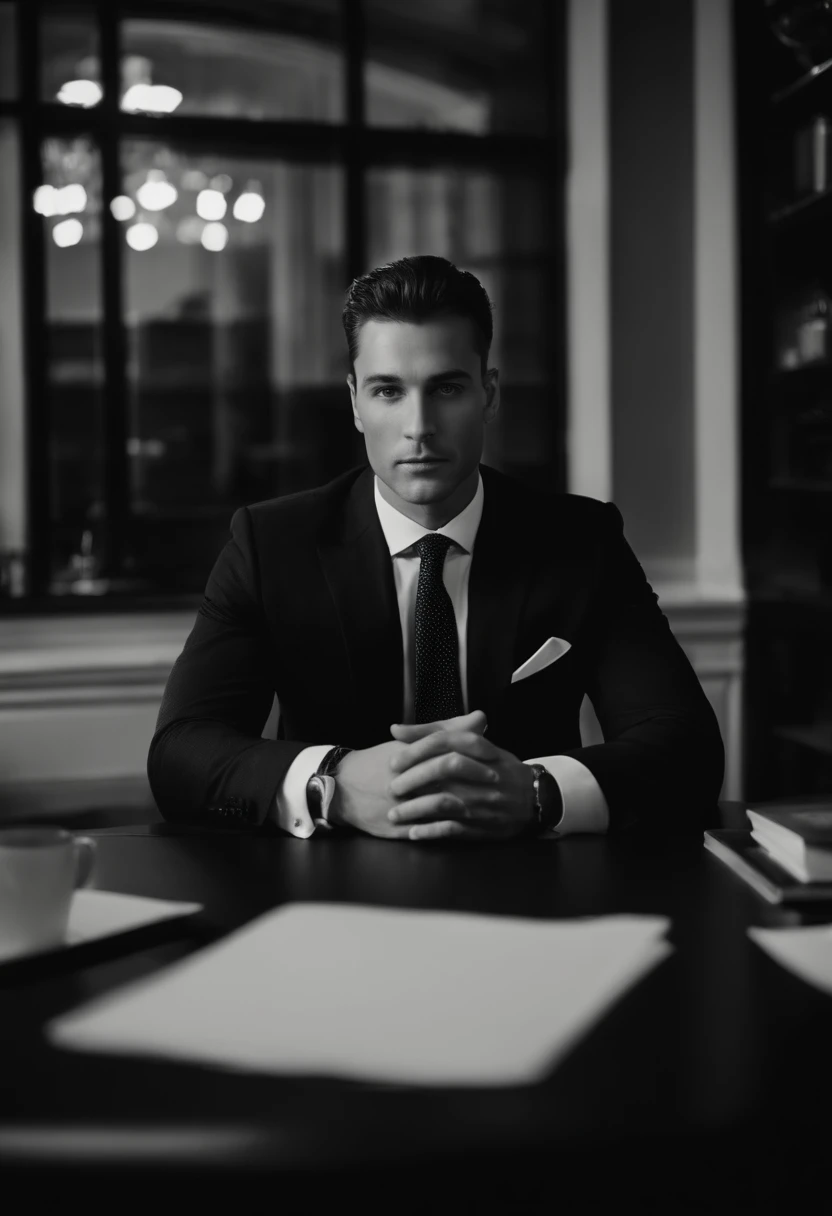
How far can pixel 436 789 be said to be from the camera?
4.66 feet

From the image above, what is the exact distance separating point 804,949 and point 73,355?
512 cm

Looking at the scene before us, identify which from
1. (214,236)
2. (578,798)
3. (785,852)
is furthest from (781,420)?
(214,236)

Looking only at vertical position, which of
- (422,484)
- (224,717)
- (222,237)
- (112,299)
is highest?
(222,237)

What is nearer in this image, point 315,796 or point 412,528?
point 315,796

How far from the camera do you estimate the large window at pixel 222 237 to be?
382 cm

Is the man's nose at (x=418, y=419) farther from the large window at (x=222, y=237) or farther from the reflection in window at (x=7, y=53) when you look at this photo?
the reflection in window at (x=7, y=53)

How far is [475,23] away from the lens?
4793 millimetres

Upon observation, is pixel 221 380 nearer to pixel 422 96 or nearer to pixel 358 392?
pixel 422 96

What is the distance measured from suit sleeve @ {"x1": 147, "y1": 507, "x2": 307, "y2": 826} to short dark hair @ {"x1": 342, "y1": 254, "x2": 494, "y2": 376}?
360 millimetres

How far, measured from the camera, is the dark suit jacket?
1.78 metres

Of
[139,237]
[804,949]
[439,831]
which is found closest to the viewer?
[804,949]

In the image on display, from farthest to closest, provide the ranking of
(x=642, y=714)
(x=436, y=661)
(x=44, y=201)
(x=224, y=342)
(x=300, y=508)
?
1. (x=224, y=342)
2. (x=44, y=201)
3. (x=300, y=508)
4. (x=436, y=661)
5. (x=642, y=714)


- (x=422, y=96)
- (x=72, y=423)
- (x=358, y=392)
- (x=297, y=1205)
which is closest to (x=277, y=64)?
(x=422, y=96)

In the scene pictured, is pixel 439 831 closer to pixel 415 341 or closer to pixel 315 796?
pixel 315 796
